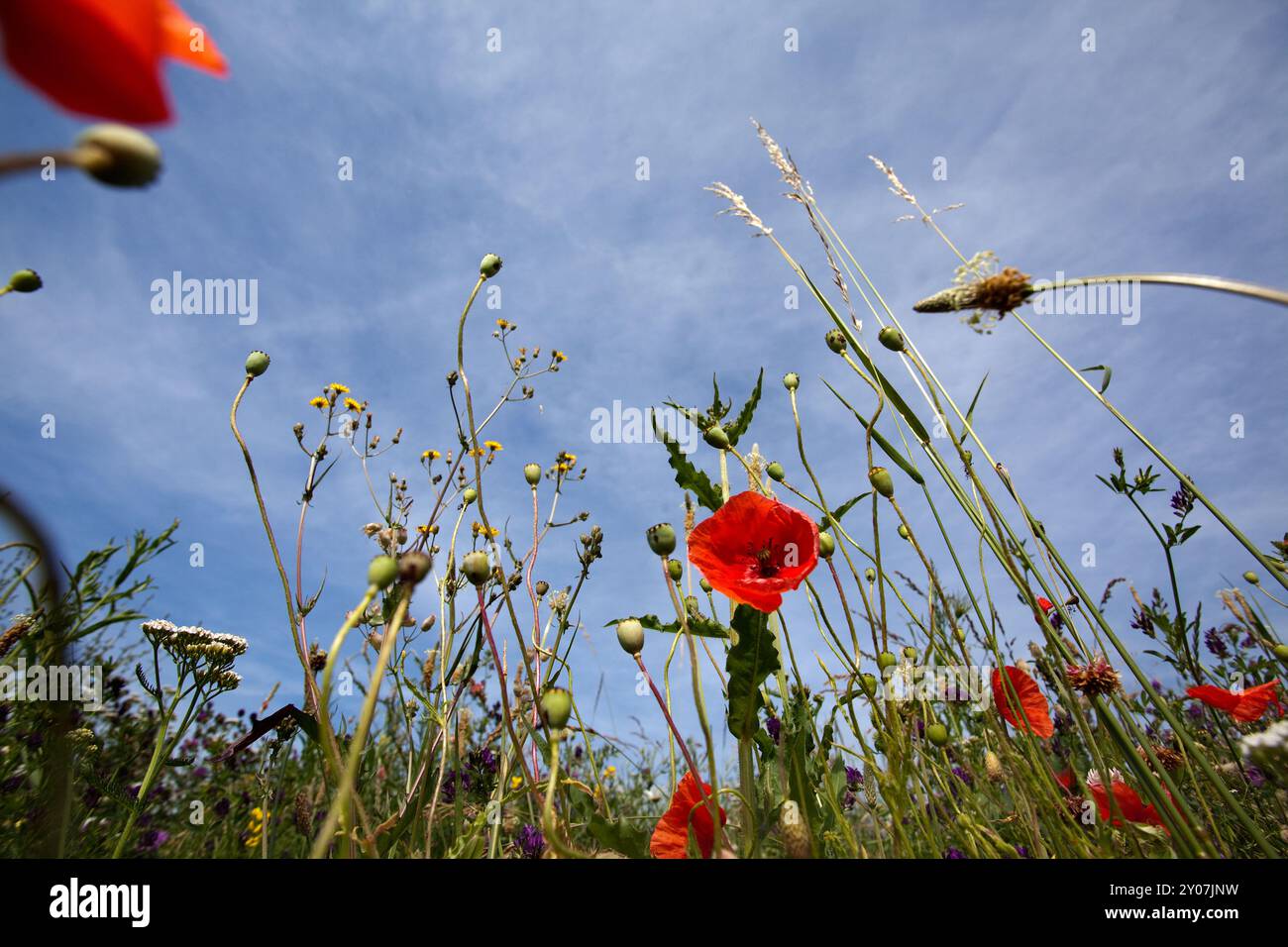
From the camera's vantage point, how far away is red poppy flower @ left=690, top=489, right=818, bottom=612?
1.20 metres

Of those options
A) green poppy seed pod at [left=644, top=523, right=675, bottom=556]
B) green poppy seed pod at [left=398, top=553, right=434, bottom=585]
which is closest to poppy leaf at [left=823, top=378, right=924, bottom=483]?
green poppy seed pod at [left=644, top=523, right=675, bottom=556]

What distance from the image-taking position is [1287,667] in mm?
1733

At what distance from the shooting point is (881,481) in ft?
4.10

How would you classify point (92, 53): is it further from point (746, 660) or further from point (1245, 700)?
point (1245, 700)

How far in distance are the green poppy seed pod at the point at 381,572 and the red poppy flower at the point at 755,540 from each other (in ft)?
2.34

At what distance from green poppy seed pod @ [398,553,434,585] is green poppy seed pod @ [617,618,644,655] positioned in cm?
49

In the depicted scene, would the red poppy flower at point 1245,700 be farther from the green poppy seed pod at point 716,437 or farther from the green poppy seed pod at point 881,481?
the green poppy seed pod at point 716,437

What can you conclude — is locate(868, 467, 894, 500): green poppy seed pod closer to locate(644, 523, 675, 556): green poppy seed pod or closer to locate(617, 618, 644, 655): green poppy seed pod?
locate(644, 523, 675, 556): green poppy seed pod

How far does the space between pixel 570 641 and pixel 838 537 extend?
0.67 metres

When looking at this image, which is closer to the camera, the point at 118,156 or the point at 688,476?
the point at 118,156

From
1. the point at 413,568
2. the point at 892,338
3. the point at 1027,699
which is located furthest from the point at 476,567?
the point at 1027,699

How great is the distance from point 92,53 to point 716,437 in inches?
43.3

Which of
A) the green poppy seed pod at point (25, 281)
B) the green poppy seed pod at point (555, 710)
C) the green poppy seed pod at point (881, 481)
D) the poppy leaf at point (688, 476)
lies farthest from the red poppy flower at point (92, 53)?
the green poppy seed pod at point (881, 481)

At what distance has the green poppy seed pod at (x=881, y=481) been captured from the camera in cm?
125
